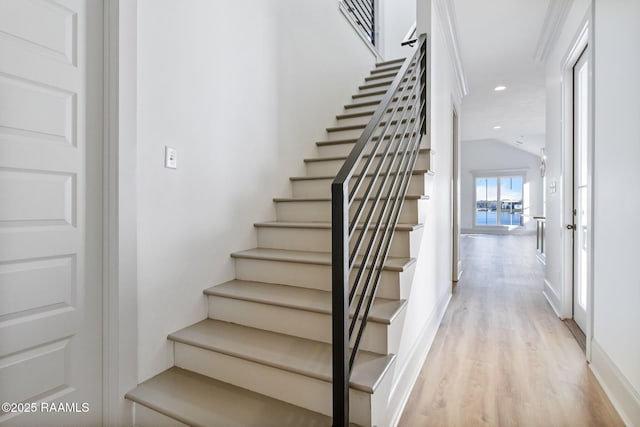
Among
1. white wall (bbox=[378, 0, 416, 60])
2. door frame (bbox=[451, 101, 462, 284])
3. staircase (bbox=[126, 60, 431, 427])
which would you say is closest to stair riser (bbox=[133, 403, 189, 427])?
staircase (bbox=[126, 60, 431, 427])

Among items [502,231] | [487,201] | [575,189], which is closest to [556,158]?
[575,189]

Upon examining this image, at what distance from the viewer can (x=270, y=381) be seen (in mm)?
1504

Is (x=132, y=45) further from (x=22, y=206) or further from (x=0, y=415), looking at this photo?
(x=0, y=415)

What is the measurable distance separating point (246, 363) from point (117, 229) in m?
0.87

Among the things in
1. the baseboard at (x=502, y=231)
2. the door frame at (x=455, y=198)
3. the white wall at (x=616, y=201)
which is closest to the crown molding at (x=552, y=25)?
the white wall at (x=616, y=201)

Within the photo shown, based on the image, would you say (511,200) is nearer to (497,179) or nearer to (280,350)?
(497,179)

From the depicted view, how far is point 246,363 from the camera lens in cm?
157

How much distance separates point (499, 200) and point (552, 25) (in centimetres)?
947

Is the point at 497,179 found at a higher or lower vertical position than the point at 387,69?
lower

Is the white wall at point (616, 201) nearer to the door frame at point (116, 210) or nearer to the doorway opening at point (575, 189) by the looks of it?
the doorway opening at point (575, 189)

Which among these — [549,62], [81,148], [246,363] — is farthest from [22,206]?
[549,62]

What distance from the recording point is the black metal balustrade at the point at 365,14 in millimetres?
4287

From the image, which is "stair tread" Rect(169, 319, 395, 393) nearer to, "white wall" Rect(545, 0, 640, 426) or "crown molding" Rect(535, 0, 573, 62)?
"white wall" Rect(545, 0, 640, 426)

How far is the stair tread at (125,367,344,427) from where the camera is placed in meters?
1.35
